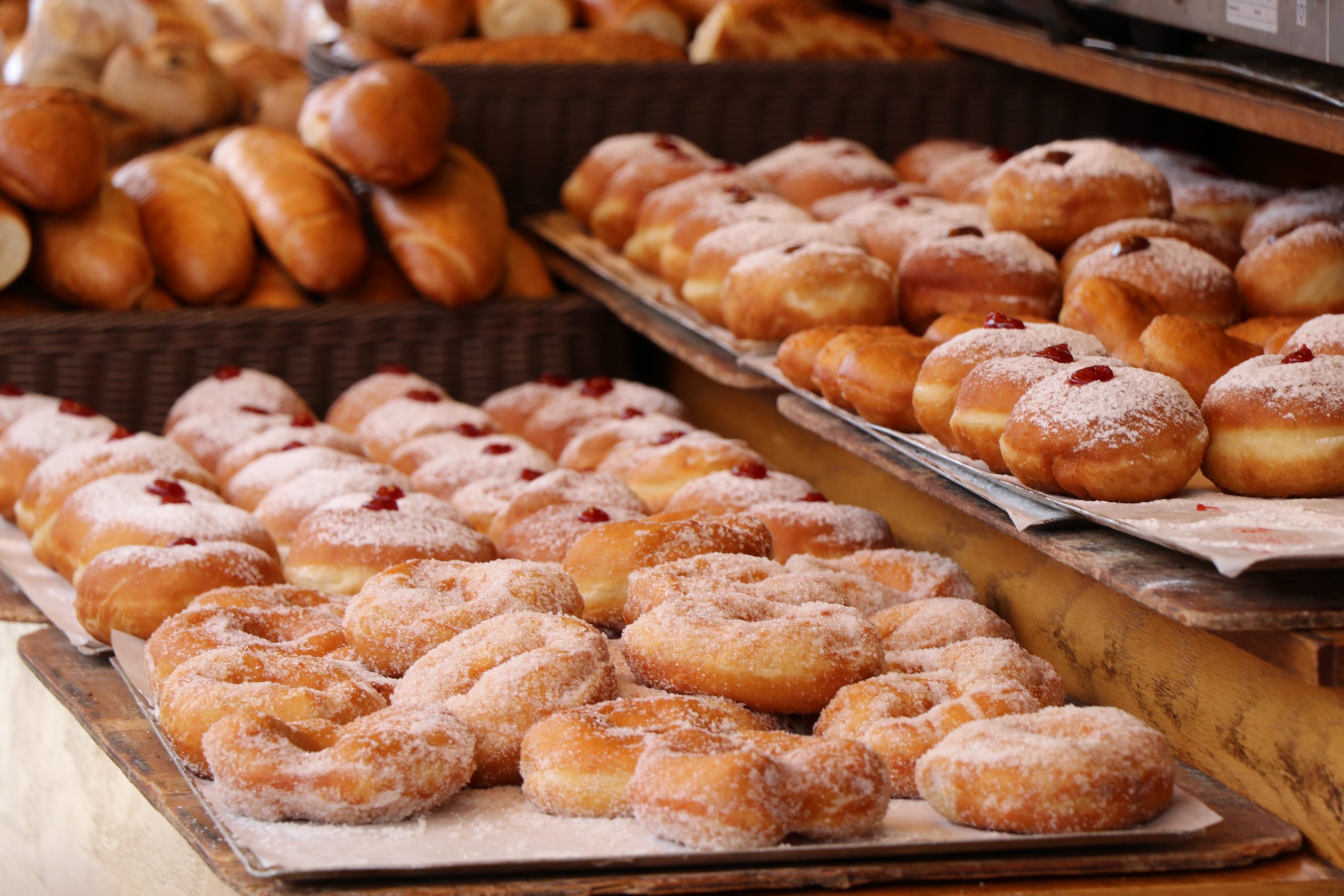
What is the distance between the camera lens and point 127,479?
8.61ft

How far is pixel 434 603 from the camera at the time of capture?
1.97 meters

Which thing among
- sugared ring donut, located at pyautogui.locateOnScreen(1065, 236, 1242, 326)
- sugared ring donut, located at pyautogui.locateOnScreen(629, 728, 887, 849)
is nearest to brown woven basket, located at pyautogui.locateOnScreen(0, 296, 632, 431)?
sugared ring donut, located at pyautogui.locateOnScreen(1065, 236, 1242, 326)

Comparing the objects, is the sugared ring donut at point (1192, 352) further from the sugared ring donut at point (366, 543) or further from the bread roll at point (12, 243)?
the bread roll at point (12, 243)

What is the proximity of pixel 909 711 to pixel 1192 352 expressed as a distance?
0.66 meters

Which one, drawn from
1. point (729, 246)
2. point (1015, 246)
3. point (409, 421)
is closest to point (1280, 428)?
point (1015, 246)

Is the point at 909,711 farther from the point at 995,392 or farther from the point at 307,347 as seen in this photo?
the point at 307,347

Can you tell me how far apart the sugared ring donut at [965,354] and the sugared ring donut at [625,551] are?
0.30 m

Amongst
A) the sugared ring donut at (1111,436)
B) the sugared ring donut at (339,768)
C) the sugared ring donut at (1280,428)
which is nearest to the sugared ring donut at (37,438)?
the sugared ring donut at (339,768)

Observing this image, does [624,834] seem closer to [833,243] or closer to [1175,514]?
[1175,514]

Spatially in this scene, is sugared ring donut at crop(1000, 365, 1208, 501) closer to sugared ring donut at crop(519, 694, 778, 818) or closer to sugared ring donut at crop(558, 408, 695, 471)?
sugared ring donut at crop(519, 694, 778, 818)

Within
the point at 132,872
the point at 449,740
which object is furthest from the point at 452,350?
the point at 449,740

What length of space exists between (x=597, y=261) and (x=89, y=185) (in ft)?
3.82

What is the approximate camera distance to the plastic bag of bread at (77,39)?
485 cm

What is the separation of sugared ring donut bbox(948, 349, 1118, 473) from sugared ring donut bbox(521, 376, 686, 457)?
1237 mm
